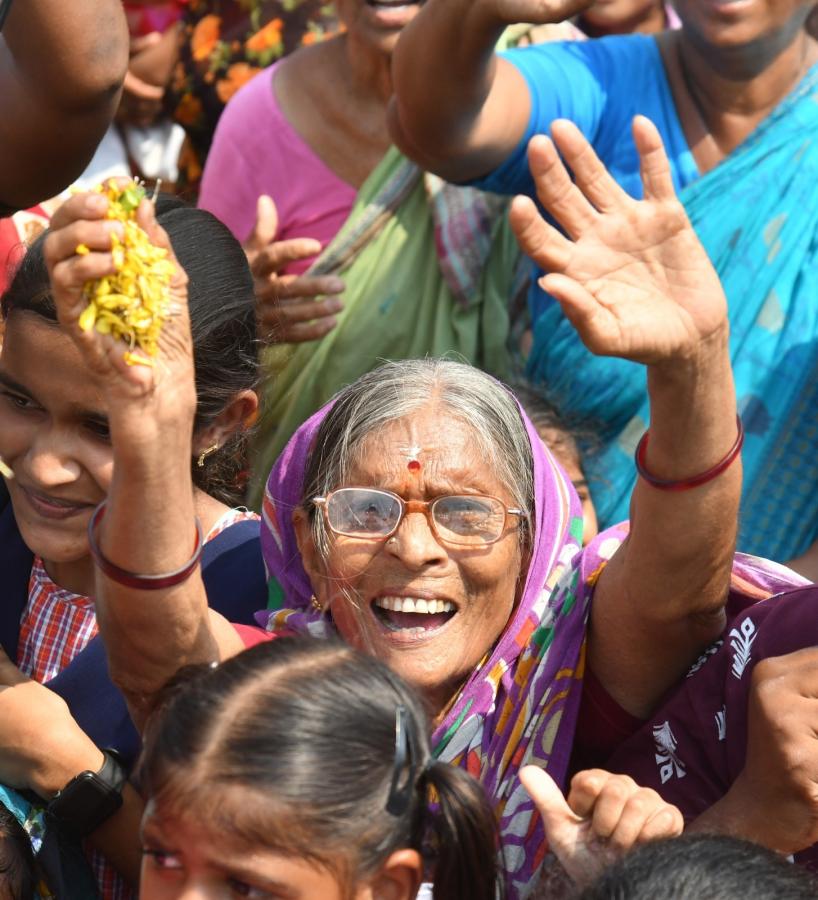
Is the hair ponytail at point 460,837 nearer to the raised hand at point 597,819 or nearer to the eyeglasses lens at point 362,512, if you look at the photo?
the raised hand at point 597,819

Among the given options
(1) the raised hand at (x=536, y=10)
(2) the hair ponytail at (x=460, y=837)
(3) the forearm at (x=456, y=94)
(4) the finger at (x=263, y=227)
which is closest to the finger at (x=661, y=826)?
(2) the hair ponytail at (x=460, y=837)

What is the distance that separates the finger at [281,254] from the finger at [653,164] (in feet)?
5.32

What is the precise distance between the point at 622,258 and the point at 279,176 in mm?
→ 2177

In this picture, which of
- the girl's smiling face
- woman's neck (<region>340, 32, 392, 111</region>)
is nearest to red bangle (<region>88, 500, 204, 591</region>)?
the girl's smiling face

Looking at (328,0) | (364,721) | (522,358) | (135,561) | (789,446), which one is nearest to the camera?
(364,721)

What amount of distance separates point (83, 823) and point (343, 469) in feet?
2.39

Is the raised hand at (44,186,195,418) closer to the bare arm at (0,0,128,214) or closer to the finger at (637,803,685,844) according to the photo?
the bare arm at (0,0,128,214)

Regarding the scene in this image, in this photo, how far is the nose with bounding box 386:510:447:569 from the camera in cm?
261

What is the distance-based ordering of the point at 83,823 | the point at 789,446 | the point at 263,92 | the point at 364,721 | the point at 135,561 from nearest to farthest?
the point at 364,721 < the point at 135,561 < the point at 83,823 < the point at 789,446 < the point at 263,92

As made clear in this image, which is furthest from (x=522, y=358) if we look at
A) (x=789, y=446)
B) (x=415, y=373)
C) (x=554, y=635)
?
(x=554, y=635)

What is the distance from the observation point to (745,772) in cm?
220

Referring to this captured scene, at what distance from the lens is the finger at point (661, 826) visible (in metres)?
2.00

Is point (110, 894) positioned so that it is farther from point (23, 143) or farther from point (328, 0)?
point (328, 0)

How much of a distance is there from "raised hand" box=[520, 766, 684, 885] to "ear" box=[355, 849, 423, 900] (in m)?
0.19
